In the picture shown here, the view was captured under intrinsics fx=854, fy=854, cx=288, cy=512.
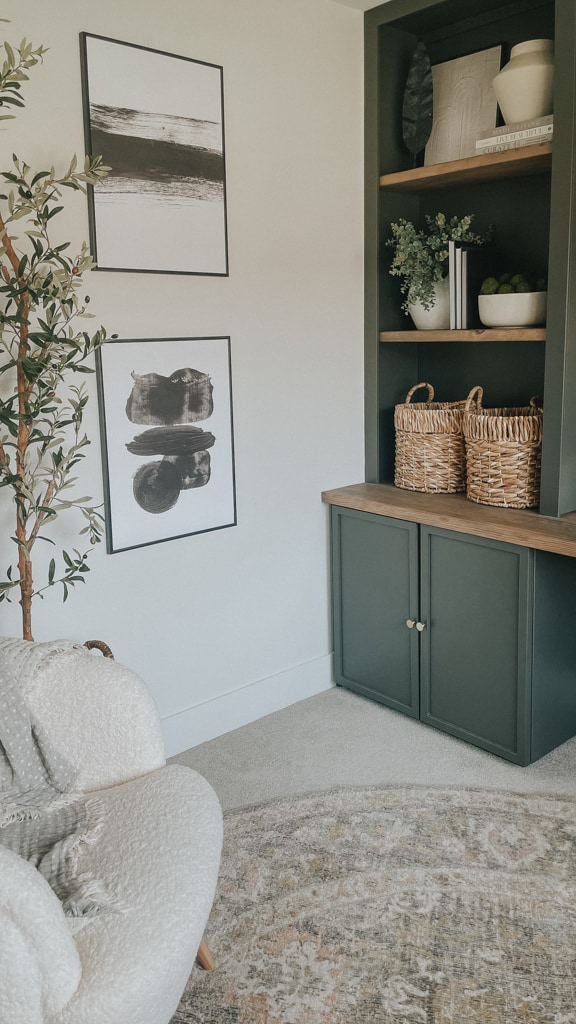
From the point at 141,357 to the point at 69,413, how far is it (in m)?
0.28

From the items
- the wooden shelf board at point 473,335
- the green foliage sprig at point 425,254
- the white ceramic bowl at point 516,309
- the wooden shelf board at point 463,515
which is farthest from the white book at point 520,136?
the wooden shelf board at point 463,515

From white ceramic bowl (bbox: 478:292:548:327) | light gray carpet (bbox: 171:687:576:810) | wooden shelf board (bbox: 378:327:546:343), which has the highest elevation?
white ceramic bowl (bbox: 478:292:548:327)

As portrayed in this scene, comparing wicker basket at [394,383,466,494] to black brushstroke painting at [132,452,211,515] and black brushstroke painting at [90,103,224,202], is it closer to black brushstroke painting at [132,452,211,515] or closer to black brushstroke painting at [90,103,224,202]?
black brushstroke painting at [132,452,211,515]

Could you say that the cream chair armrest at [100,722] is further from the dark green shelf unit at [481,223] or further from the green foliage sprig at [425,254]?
the green foliage sprig at [425,254]

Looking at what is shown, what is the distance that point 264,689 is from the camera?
3.04 metres

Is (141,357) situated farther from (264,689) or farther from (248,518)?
(264,689)

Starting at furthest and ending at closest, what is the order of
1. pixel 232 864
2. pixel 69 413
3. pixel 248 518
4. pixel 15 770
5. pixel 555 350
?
pixel 248 518 < pixel 555 350 < pixel 69 413 < pixel 232 864 < pixel 15 770

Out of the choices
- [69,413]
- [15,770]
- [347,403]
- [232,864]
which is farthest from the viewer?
[347,403]

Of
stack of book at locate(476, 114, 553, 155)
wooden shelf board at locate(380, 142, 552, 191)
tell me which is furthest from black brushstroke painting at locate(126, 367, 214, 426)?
stack of book at locate(476, 114, 553, 155)

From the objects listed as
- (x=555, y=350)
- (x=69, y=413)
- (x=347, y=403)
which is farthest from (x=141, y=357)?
(x=555, y=350)

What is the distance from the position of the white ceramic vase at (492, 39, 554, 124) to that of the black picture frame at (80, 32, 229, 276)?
34.6 inches

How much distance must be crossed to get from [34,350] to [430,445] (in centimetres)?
140

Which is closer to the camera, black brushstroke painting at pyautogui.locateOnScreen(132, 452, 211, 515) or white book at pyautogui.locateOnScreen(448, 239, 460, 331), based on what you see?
black brushstroke painting at pyautogui.locateOnScreen(132, 452, 211, 515)

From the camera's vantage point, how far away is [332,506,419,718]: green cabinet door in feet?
9.64
